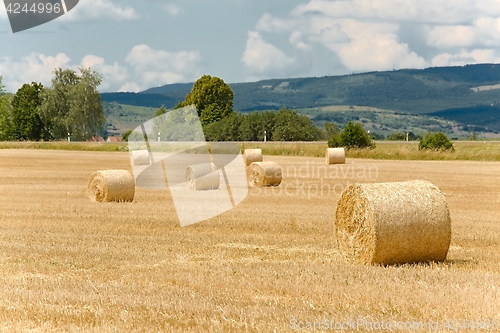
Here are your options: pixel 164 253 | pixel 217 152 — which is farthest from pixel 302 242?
pixel 217 152

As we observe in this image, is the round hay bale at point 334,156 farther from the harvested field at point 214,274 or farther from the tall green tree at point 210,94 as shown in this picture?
the tall green tree at point 210,94

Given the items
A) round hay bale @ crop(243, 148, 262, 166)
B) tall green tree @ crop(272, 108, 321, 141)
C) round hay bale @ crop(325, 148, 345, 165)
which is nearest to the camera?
round hay bale @ crop(243, 148, 262, 166)

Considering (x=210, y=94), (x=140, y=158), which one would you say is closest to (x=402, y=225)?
(x=140, y=158)

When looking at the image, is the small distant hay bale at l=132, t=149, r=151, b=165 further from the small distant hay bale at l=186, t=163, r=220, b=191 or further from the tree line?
the tree line

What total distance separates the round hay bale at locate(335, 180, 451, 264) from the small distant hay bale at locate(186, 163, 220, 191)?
13.0 meters

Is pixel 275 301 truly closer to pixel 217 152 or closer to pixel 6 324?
pixel 6 324

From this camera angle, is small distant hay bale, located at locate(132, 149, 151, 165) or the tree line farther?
the tree line

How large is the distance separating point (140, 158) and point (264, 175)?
1334 cm

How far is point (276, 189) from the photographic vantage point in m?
25.8

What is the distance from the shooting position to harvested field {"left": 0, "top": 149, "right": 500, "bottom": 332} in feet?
26.1

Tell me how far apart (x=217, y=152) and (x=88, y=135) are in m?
49.5

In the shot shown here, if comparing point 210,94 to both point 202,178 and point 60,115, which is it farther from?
point 202,178

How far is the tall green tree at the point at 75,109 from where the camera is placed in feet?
323

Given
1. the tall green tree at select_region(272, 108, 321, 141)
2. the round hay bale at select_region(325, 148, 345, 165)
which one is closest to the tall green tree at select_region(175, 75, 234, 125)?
the tall green tree at select_region(272, 108, 321, 141)
